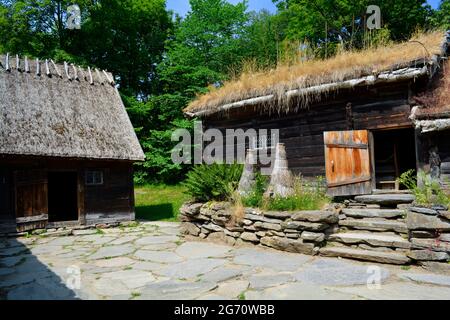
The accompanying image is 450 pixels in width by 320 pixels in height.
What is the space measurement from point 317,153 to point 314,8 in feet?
59.6

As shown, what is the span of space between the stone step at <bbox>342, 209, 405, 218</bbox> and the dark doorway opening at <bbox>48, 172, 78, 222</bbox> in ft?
39.0

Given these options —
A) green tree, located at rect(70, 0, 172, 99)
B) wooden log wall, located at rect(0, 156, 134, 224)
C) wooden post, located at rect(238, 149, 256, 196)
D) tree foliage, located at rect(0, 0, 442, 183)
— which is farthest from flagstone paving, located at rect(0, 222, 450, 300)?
green tree, located at rect(70, 0, 172, 99)

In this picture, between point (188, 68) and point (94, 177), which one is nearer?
point (94, 177)

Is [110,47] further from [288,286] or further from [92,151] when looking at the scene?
[288,286]

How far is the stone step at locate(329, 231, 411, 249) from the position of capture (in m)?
5.62

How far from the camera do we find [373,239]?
5840 mm

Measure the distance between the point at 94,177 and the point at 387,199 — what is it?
9.32 meters

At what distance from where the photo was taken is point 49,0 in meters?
20.3

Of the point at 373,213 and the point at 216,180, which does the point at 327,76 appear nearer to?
the point at 373,213

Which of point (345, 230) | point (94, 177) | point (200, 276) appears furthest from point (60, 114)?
point (345, 230)

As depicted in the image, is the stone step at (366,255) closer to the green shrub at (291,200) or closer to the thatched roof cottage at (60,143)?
the green shrub at (291,200)

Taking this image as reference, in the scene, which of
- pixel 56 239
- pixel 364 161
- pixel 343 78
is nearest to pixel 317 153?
pixel 364 161

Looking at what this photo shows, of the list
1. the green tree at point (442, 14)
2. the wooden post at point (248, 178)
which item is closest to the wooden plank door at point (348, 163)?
the wooden post at point (248, 178)

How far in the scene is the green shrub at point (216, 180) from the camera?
27.1 ft
